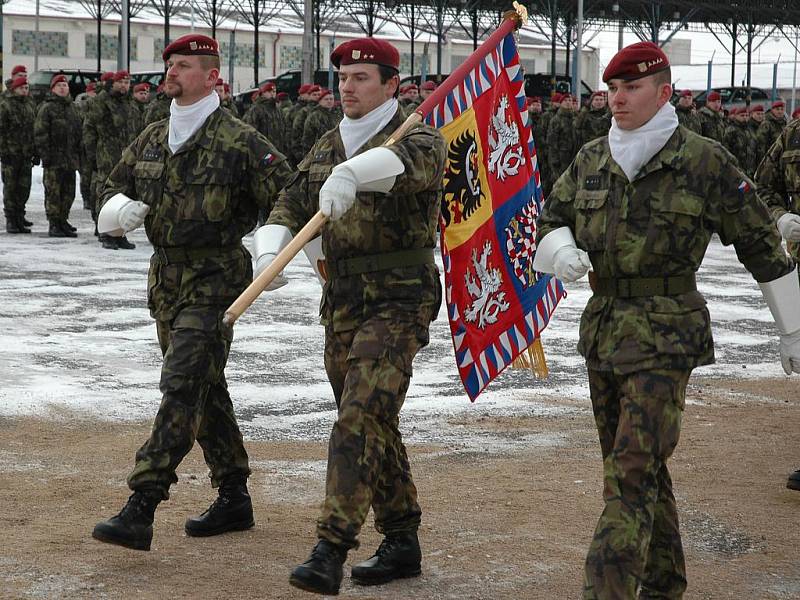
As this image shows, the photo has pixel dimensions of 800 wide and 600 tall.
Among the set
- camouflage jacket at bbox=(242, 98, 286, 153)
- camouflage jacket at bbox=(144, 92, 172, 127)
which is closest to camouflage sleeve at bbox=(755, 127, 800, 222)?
camouflage jacket at bbox=(144, 92, 172, 127)

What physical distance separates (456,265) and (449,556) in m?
1.31

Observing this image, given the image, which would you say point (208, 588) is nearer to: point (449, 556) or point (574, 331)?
point (449, 556)

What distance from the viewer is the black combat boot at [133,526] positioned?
16.2 feet

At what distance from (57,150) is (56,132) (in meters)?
0.25

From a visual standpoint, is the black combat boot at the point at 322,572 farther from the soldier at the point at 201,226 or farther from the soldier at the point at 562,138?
the soldier at the point at 562,138

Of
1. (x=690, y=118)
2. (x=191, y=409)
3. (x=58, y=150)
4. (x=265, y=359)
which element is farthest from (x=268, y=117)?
(x=191, y=409)

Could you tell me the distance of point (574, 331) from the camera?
36.2ft

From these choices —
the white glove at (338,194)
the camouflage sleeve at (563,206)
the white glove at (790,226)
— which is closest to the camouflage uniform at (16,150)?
the white glove at (790,226)

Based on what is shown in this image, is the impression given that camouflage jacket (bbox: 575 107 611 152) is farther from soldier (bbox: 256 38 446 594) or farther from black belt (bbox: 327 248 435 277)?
black belt (bbox: 327 248 435 277)

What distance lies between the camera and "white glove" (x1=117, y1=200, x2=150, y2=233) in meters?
5.30

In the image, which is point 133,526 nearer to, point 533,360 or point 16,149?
point 533,360

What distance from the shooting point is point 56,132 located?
1753 cm

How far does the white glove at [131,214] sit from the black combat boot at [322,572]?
5.26 ft

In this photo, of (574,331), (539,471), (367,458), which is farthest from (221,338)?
(574,331)
